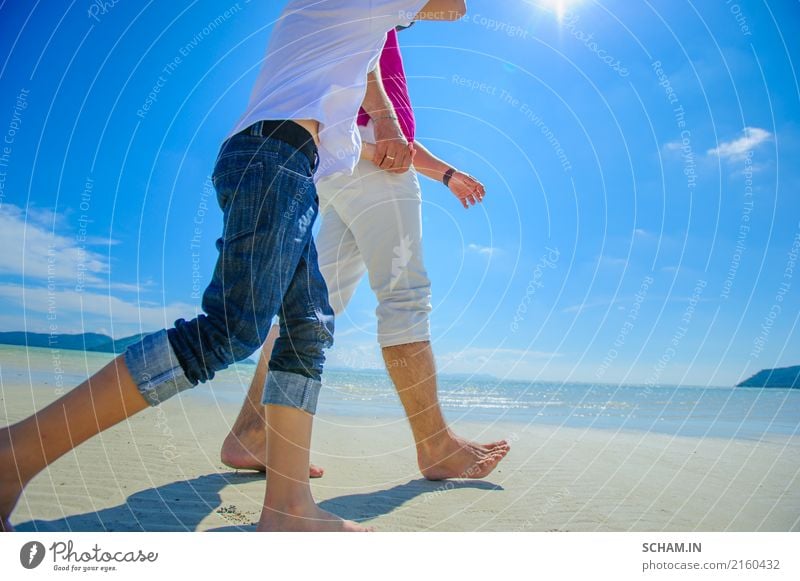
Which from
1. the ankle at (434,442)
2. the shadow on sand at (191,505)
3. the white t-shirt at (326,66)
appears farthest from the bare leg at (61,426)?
the ankle at (434,442)

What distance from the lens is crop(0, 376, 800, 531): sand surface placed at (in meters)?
1.99

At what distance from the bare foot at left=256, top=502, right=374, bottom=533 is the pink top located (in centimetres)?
166

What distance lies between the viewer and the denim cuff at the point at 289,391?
1771 mm

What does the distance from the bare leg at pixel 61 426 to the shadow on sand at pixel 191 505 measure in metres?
0.33

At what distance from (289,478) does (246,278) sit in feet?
2.03

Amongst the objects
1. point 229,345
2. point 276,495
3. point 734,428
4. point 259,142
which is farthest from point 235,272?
point 734,428

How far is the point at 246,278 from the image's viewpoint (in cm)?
162

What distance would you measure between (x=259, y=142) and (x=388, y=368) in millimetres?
1279

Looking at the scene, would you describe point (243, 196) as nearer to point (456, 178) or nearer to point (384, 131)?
point (384, 131)

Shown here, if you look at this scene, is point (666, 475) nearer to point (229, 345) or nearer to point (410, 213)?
point (410, 213)

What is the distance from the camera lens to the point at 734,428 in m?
5.02

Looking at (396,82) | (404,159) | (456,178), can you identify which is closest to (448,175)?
(456,178)

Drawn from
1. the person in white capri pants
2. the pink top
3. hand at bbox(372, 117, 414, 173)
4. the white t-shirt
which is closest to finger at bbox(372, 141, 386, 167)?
hand at bbox(372, 117, 414, 173)

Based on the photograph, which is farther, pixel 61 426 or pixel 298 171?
pixel 298 171
